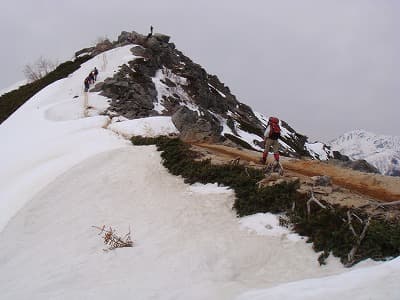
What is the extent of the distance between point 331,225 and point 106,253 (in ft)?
17.1

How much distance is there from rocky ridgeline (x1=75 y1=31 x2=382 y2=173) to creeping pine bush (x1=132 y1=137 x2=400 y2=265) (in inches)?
355

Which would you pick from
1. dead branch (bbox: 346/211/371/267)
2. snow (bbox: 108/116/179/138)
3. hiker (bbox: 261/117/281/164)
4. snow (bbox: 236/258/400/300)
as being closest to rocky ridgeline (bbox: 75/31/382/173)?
snow (bbox: 108/116/179/138)

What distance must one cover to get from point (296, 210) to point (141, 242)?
3862 mm

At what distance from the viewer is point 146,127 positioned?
21641mm

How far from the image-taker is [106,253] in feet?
33.1

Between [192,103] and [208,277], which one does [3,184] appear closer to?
[208,277]

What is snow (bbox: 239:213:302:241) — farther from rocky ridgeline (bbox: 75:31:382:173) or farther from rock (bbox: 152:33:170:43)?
rock (bbox: 152:33:170:43)

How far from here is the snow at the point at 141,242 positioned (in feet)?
24.8

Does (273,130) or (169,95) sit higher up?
(169,95)

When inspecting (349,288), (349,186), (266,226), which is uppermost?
(349,186)

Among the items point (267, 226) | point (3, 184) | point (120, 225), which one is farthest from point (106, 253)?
point (3, 184)

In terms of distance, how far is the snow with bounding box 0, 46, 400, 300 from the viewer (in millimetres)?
7555

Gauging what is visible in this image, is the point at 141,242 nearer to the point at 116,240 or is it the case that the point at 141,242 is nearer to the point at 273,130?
the point at 116,240

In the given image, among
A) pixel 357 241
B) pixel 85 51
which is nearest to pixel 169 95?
pixel 85 51
